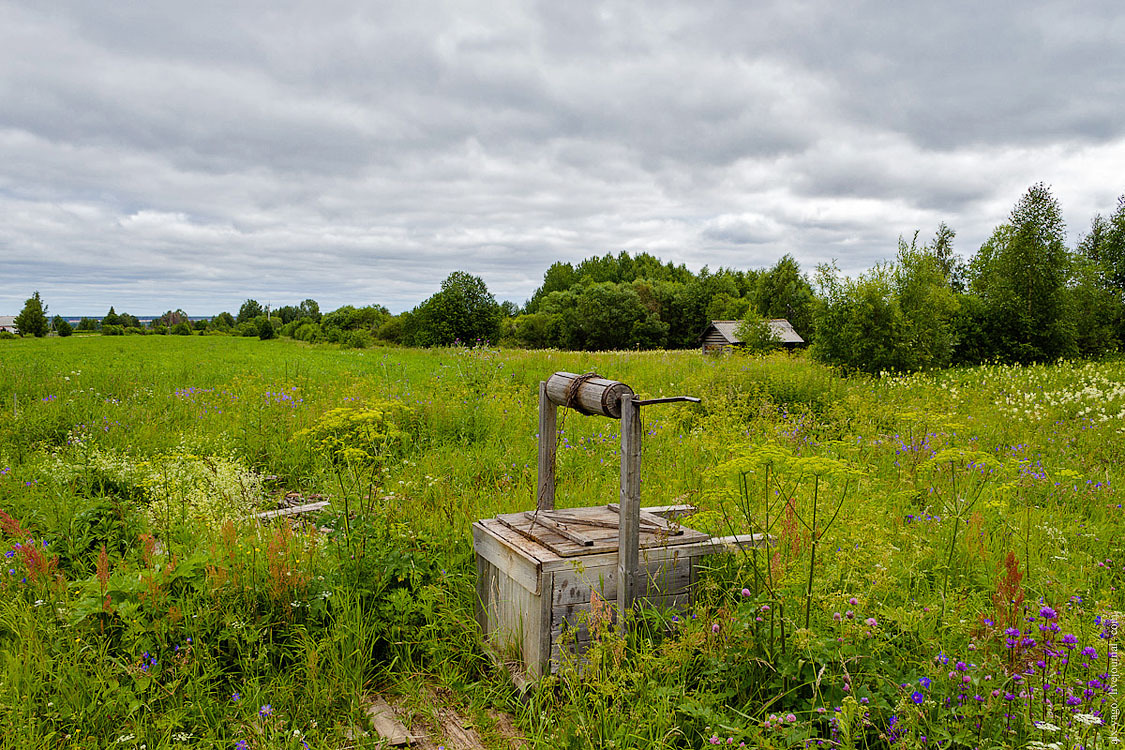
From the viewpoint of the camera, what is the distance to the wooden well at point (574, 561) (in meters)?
2.89

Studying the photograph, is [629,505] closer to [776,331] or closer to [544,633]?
[544,633]

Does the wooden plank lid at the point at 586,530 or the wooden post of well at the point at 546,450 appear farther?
the wooden post of well at the point at 546,450

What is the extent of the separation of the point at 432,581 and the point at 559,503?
1.36 metres

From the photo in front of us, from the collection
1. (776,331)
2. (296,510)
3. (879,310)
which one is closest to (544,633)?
(296,510)

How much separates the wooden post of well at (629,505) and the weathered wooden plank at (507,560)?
39 centimetres

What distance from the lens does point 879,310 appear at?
17.5 meters

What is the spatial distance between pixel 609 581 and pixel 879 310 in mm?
16974

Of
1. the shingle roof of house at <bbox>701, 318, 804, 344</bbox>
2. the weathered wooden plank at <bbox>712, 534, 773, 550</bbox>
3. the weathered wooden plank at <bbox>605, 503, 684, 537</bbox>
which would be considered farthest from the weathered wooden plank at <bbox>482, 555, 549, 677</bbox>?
the shingle roof of house at <bbox>701, 318, 804, 344</bbox>

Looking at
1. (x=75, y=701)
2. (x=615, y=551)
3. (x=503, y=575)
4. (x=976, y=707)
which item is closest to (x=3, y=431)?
(x=75, y=701)

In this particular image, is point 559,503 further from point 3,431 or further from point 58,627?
point 3,431

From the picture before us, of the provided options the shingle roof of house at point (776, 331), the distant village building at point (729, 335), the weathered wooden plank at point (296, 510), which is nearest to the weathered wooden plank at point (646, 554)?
the weathered wooden plank at point (296, 510)

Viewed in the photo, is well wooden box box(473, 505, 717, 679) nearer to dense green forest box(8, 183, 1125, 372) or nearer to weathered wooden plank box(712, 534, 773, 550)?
weathered wooden plank box(712, 534, 773, 550)

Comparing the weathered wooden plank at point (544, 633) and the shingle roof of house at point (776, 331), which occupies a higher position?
the shingle roof of house at point (776, 331)

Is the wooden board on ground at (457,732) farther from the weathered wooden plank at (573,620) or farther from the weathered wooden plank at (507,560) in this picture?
the weathered wooden plank at (507,560)
